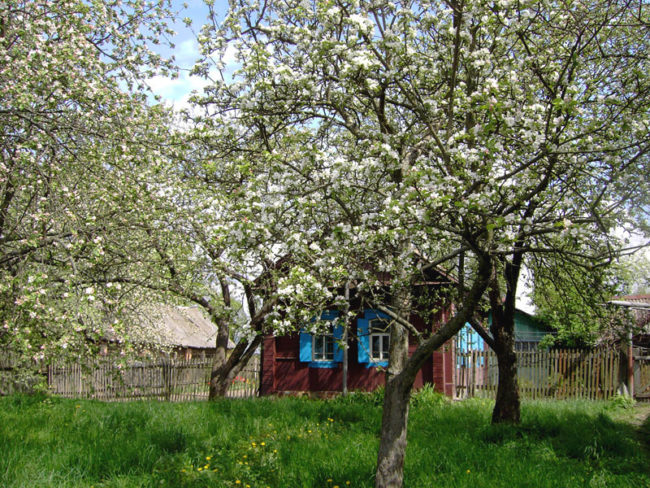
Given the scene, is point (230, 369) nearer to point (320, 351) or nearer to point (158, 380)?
point (320, 351)

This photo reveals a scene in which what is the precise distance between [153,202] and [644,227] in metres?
7.62

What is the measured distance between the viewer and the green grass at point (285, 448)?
18.3ft

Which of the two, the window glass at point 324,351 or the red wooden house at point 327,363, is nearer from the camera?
the red wooden house at point 327,363

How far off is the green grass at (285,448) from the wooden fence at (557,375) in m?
5.03

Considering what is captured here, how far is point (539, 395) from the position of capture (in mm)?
14734

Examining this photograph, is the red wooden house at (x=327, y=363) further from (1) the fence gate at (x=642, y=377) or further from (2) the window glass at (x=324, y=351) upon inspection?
(1) the fence gate at (x=642, y=377)

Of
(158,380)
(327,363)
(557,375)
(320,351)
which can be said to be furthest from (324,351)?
(557,375)

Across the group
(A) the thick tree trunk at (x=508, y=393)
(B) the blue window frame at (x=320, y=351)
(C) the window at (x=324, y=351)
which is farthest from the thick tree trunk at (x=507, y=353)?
(C) the window at (x=324, y=351)

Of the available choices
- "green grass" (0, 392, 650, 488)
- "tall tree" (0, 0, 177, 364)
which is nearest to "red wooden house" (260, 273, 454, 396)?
"green grass" (0, 392, 650, 488)

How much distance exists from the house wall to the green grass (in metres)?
5.82

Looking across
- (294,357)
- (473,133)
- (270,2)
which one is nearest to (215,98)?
(270,2)

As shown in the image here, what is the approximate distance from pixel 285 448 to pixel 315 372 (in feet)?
32.8

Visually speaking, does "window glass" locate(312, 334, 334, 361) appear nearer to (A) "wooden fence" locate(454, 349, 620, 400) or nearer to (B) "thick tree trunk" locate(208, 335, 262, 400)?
(B) "thick tree trunk" locate(208, 335, 262, 400)

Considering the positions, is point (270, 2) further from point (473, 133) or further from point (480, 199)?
point (480, 199)
